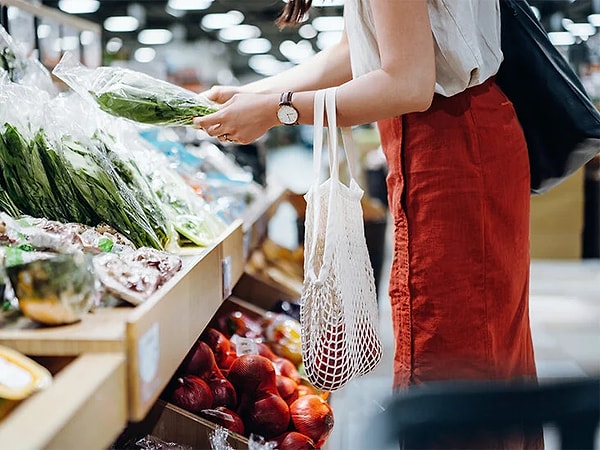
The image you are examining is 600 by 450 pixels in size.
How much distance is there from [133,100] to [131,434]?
0.74m

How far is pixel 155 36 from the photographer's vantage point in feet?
73.5

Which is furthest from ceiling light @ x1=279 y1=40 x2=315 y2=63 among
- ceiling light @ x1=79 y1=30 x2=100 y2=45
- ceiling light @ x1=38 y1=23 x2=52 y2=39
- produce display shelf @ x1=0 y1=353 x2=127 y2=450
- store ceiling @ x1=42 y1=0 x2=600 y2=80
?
produce display shelf @ x1=0 y1=353 x2=127 y2=450

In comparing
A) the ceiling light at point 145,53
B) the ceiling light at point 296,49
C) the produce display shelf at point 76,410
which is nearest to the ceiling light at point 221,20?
the ceiling light at point 145,53

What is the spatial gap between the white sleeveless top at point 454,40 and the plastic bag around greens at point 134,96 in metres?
0.36

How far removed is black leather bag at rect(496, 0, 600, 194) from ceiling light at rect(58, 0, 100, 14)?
1553 centimetres

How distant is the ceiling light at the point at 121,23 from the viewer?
19.3 meters

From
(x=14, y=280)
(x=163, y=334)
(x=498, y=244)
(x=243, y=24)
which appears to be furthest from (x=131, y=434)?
(x=243, y=24)

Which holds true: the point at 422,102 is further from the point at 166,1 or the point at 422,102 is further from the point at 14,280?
the point at 166,1

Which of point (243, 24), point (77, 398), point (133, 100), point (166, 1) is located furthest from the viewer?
point (243, 24)

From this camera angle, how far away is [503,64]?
1718 mm

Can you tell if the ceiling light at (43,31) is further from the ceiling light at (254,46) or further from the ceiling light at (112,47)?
the ceiling light at (254,46)

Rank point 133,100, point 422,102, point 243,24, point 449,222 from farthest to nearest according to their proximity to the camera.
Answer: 1. point 243,24
2. point 133,100
3. point 449,222
4. point 422,102

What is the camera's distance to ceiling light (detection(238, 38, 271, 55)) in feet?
83.3

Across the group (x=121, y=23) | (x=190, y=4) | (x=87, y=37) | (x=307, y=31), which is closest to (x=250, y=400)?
(x=87, y=37)
